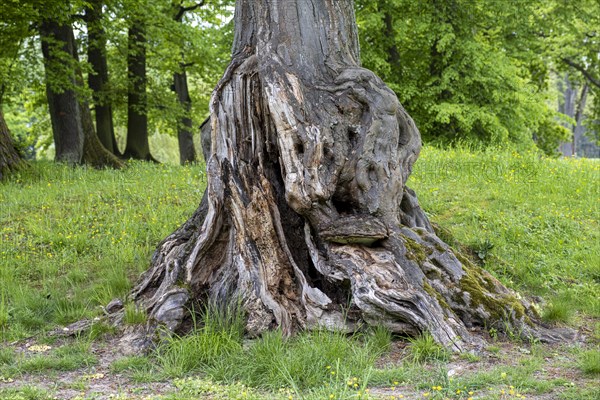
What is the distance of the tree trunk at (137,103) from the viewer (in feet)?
64.4

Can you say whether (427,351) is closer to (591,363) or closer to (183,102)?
(591,363)

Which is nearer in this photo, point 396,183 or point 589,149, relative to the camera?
point 396,183

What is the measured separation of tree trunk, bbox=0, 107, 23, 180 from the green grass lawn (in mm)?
311

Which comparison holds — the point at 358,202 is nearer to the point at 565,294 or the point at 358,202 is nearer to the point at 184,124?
the point at 565,294

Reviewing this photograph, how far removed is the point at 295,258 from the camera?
21.2 feet

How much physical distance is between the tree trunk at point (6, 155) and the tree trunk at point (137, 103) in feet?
23.6

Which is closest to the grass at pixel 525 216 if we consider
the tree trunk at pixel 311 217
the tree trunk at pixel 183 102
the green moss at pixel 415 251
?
the green moss at pixel 415 251

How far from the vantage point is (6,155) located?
12.4 meters

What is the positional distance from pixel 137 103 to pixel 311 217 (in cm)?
1490

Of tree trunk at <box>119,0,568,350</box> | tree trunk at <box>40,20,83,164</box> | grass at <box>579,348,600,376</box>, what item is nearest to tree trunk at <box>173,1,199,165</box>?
tree trunk at <box>40,20,83,164</box>

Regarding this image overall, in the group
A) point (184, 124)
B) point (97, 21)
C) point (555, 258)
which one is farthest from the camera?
point (184, 124)

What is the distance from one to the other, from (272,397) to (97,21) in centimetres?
1476

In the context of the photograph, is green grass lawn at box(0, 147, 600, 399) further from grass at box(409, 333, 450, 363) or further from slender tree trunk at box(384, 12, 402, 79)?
slender tree trunk at box(384, 12, 402, 79)

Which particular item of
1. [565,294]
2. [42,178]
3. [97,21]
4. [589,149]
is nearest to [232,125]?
[565,294]
